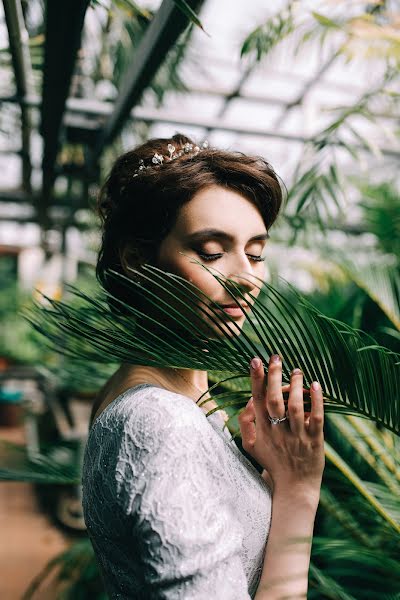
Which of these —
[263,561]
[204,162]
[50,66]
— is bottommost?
[263,561]

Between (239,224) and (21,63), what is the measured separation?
158 centimetres

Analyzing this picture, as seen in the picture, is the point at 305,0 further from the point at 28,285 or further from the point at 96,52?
the point at 28,285

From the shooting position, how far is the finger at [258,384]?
0.78 meters

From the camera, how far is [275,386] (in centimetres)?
77

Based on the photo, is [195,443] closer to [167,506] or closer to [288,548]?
[167,506]

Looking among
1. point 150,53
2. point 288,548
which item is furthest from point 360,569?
point 150,53

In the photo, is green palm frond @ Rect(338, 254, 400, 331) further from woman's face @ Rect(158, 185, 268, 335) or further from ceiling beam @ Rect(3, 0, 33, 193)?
ceiling beam @ Rect(3, 0, 33, 193)

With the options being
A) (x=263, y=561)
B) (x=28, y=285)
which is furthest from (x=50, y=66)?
(x=28, y=285)

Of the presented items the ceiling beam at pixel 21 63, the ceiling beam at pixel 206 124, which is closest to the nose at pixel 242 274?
the ceiling beam at pixel 21 63

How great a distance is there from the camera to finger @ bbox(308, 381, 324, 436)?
781 millimetres

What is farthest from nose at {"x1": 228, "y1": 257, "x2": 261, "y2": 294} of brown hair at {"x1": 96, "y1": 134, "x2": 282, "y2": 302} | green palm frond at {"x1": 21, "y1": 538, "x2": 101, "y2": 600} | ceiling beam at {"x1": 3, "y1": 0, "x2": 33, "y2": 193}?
green palm frond at {"x1": 21, "y1": 538, "x2": 101, "y2": 600}

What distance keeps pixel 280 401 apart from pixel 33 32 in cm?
197

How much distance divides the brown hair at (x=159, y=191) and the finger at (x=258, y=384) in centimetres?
29

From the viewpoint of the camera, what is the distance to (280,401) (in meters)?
0.77
